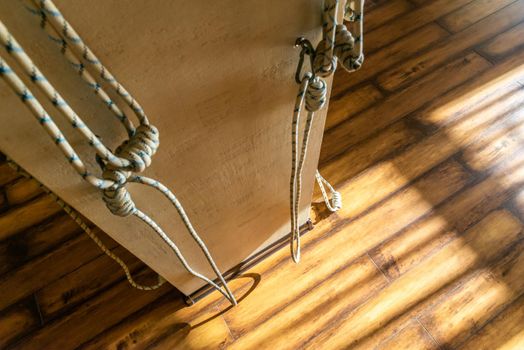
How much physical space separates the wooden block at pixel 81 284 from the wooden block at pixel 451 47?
42.3 inches

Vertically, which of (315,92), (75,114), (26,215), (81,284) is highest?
(75,114)

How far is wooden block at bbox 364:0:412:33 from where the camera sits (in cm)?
146

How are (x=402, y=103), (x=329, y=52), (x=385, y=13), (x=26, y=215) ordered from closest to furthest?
(x=329, y=52)
(x=26, y=215)
(x=402, y=103)
(x=385, y=13)

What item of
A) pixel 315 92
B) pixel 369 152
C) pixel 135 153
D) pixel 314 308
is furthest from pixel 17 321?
pixel 369 152

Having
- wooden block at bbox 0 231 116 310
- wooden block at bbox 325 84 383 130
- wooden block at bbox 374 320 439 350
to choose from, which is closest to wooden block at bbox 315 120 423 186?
wooden block at bbox 325 84 383 130

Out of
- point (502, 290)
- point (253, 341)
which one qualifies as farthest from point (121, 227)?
point (502, 290)

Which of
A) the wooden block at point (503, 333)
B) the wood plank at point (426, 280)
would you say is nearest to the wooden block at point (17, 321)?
the wood plank at point (426, 280)

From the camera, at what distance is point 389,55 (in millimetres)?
1378

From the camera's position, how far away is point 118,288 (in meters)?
1.04

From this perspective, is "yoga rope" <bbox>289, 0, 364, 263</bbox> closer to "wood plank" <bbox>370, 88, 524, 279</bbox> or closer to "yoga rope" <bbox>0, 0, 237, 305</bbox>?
"yoga rope" <bbox>0, 0, 237, 305</bbox>

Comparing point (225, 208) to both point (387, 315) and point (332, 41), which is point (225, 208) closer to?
point (332, 41)

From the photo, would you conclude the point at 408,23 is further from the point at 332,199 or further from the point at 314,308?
the point at 314,308

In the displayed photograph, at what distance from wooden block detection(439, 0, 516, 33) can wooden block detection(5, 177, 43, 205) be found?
164cm

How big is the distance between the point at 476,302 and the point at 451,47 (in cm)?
94
